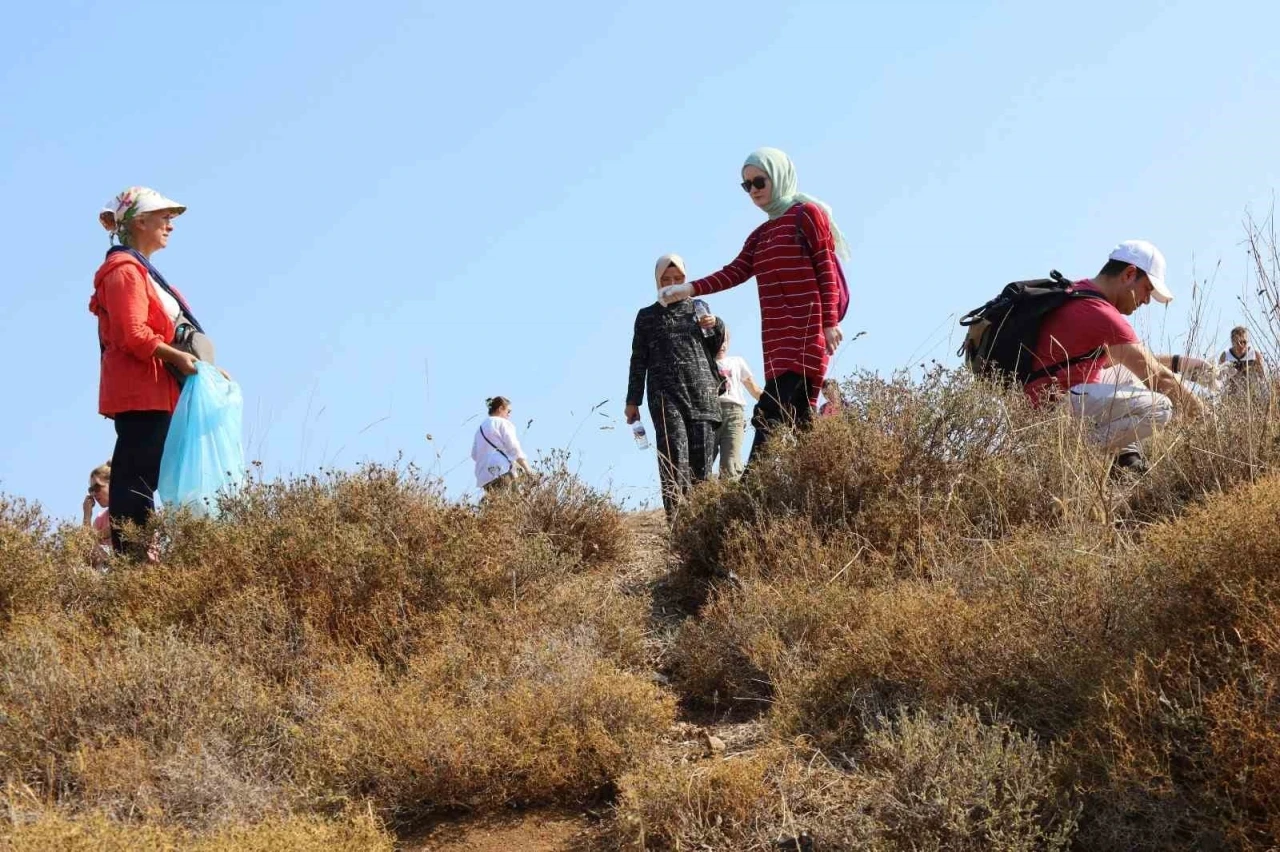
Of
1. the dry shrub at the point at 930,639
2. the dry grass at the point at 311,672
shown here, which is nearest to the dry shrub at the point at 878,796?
the dry shrub at the point at 930,639

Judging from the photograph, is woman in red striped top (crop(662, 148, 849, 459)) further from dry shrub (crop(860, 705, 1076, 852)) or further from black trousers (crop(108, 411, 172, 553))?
dry shrub (crop(860, 705, 1076, 852))

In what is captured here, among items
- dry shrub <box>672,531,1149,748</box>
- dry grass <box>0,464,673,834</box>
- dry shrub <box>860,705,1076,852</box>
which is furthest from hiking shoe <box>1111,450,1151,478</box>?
dry shrub <box>860,705,1076,852</box>

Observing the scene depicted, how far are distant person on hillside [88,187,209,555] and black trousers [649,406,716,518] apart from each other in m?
2.58

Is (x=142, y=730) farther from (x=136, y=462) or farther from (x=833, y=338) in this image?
(x=833, y=338)

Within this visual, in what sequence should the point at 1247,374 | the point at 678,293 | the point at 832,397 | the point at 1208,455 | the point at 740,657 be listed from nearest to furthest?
the point at 740,657 → the point at 1208,455 → the point at 1247,374 → the point at 832,397 → the point at 678,293

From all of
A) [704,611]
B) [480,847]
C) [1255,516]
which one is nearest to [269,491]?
[704,611]

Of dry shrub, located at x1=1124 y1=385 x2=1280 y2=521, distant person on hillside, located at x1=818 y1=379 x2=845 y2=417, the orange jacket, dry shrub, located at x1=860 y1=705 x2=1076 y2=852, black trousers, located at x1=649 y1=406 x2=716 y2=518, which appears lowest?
dry shrub, located at x1=860 y1=705 x2=1076 y2=852

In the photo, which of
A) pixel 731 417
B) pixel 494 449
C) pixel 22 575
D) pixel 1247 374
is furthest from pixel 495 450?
pixel 1247 374

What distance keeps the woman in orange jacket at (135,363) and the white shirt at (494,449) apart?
4.06 m

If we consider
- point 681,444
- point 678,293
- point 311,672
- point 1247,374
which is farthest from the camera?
point 681,444

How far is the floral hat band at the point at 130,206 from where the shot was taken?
606cm

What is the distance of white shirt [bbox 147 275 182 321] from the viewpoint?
6.00 metres

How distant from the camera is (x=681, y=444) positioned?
7.73m

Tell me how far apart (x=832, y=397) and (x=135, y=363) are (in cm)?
316
